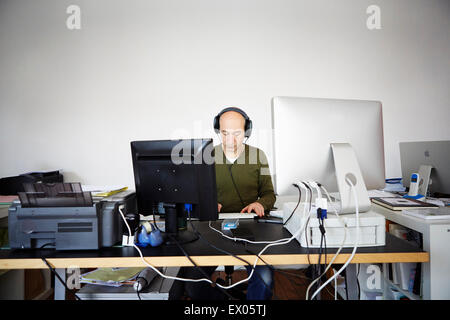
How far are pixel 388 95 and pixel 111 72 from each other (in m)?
2.78

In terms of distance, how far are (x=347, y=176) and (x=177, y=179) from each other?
718 mm

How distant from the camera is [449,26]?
2605 millimetres

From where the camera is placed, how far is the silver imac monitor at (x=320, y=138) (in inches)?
41.8

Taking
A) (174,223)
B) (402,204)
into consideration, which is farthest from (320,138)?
(402,204)

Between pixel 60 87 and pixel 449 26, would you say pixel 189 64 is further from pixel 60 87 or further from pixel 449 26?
pixel 449 26

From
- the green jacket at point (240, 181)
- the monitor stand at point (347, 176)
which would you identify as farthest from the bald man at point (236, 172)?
the monitor stand at point (347, 176)

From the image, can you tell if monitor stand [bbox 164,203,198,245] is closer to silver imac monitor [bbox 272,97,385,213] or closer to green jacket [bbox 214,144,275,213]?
silver imac monitor [bbox 272,97,385,213]

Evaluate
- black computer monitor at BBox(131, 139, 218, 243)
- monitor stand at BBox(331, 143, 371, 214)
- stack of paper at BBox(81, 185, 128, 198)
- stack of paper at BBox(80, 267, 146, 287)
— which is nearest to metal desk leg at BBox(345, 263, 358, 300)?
monitor stand at BBox(331, 143, 371, 214)

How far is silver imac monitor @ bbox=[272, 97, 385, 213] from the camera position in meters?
1.06

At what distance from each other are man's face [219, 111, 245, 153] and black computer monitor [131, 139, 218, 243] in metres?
0.89

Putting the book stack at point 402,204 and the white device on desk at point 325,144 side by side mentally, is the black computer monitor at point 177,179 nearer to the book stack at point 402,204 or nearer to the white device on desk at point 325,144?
the white device on desk at point 325,144

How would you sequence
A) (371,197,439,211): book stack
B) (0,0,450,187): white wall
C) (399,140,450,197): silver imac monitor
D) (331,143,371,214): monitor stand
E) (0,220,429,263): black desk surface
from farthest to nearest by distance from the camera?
1. (0,0,450,187): white wall
2. (399,140,450,197): silver imac monitor
3. (371,197,439,211): book stack
4. (331,143,371,214): monitor stand
5. (0,220,429,263): black desk surface

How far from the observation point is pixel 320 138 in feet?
3.54

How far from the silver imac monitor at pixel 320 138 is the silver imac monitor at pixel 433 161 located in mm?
923
